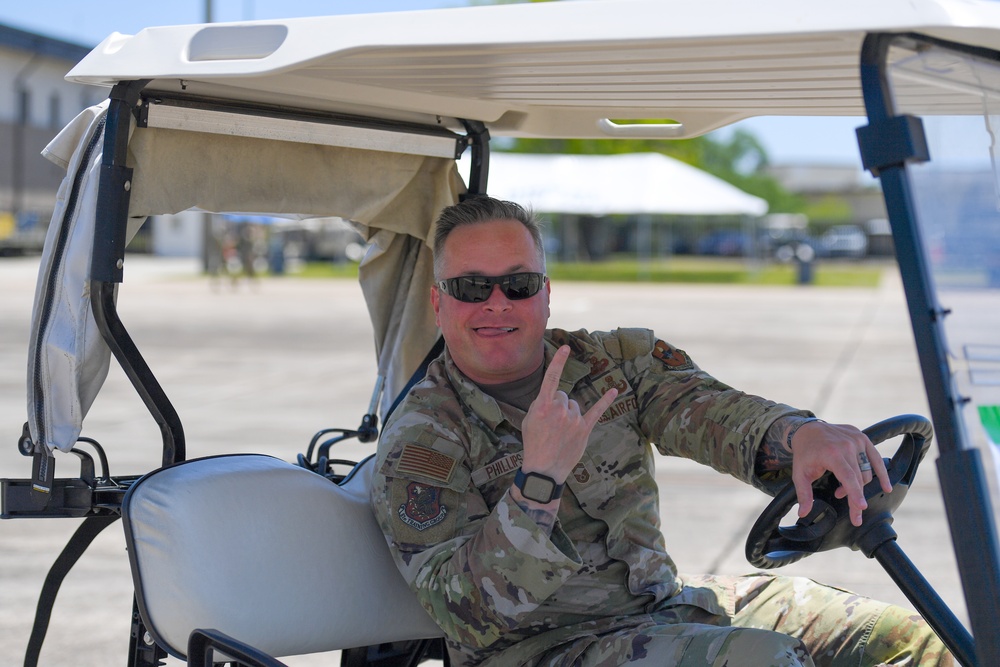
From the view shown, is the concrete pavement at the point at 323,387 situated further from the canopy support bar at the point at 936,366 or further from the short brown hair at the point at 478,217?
the canopy support bar at the point at 936,366

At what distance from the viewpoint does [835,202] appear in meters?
67.9

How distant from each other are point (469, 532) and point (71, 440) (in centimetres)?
73

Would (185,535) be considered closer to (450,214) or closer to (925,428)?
(450,214)

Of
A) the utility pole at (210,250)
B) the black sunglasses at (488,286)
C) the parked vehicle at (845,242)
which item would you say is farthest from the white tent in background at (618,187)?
the black sunglasses at (488,286)

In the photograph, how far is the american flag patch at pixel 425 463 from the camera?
6.42ft

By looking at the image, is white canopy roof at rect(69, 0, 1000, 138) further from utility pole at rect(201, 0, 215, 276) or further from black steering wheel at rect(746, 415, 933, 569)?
utility pole at rect(201, 0, 215, 276)

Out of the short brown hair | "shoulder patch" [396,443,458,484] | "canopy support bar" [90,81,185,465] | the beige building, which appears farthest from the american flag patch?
the beige building

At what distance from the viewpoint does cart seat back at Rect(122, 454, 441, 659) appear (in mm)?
1865

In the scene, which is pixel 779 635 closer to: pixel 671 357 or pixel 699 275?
pixel 671 357

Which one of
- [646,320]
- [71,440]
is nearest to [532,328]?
[71,440]

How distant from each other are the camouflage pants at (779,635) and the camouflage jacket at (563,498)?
8 centimetres

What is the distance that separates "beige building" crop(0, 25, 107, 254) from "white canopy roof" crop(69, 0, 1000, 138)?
37778 millimetres

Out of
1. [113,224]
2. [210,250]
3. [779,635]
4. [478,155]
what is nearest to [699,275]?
[210,250]

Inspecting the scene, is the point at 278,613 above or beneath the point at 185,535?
beneath
